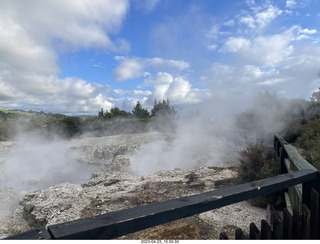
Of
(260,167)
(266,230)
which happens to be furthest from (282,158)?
(266,230)

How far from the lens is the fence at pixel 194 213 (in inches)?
34.7

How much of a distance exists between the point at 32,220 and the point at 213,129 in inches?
414

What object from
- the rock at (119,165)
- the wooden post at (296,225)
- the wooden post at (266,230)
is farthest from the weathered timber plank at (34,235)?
the rock at (119,165)

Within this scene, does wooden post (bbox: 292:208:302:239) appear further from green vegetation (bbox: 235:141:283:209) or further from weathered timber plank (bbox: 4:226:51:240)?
green vegetation (bbox: 235:141:283:209)

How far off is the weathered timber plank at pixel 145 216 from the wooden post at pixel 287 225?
0.60 ft

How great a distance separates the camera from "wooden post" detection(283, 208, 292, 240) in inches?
55.0

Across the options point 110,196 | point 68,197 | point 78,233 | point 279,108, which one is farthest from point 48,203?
point 279,108

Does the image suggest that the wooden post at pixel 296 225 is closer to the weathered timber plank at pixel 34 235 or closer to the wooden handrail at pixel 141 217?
the wooden handrail at pixel 141 217

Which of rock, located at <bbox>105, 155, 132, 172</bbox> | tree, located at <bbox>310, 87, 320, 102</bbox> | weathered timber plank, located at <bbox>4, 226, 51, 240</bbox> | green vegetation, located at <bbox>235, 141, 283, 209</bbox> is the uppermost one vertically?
tree, located at <bbox>310, 87, 320, 102</bbox>

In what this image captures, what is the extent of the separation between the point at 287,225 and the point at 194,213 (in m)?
0.75

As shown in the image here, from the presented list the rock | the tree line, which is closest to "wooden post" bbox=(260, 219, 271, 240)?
the rock

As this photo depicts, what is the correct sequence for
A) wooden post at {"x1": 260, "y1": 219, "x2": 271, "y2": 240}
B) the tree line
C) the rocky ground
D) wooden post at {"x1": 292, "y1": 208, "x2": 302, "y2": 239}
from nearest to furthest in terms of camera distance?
wooden post at {"x1": 260, "y1": 219, "x2": 271, "y2": 240}, wooden post at {"x1": 292, "y1": 208, "x2": 302, "y2": 239}, the rocky ground, the tree line

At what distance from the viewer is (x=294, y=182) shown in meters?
1.55

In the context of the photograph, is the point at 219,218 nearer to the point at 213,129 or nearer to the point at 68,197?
the point at 68,197
